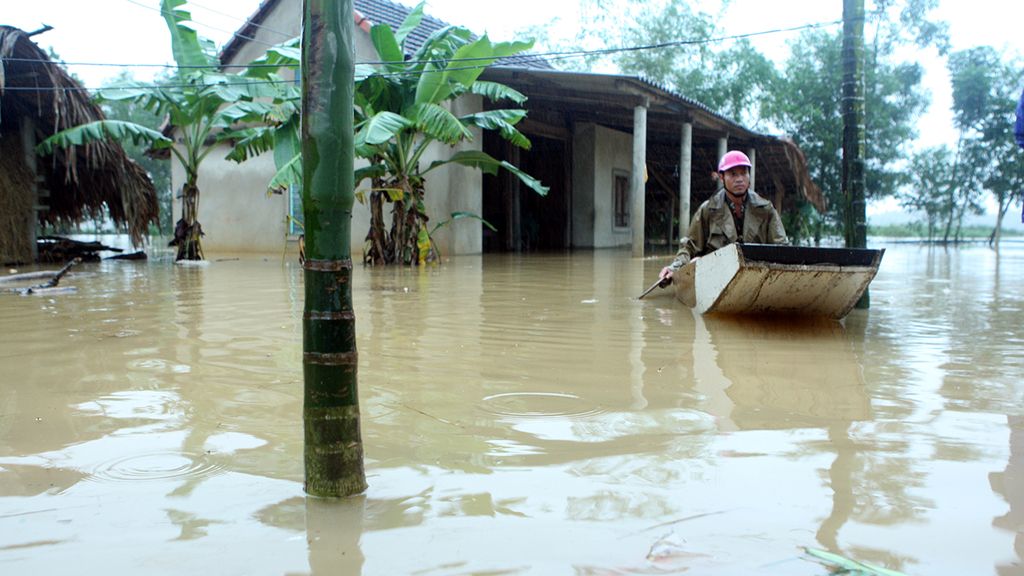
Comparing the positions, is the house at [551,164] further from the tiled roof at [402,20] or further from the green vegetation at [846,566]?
the green vegetation at [846,566]

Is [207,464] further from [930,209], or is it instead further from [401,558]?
[930,209]

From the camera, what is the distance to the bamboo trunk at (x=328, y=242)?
1.98m

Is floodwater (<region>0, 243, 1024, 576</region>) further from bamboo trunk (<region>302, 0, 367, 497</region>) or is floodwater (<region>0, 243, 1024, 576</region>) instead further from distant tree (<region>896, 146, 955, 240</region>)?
distant tree (<region>896, 146, 955, 240</region>)

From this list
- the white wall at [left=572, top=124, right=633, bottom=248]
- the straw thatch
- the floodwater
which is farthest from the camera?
the white wall at [left=572, top=124, right=633, bottom=248]

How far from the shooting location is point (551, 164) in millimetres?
17797

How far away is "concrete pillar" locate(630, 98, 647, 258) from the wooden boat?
758 cm

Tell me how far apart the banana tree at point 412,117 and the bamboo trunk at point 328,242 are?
665 centimetres

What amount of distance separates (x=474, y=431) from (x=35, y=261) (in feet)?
39.4

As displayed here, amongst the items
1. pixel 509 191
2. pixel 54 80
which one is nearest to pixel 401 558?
pixel 54 80

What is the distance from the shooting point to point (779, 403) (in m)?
3.25

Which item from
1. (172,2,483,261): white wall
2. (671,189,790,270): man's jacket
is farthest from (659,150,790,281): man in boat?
(172,2,483,261): white wall

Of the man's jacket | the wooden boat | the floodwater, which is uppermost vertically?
the man's jacket

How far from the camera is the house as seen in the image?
42.7 feet

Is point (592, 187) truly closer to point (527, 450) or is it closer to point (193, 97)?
point (193, 97)
